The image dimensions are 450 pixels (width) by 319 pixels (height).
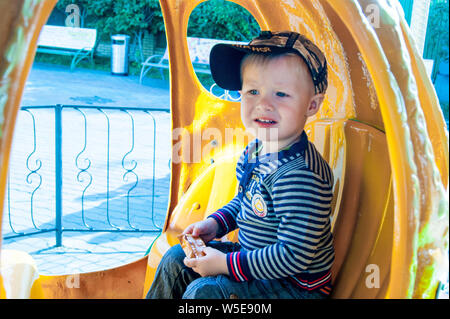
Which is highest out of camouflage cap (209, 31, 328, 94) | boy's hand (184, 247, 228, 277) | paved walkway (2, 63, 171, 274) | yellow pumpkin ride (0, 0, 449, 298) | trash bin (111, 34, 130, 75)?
trash bin (111, 34, 130, 75)

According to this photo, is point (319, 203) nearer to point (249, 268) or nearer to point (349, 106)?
point (249, 268)

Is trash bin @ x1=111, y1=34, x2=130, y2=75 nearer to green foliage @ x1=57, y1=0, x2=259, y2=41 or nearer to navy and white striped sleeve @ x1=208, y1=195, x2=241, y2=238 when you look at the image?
green foliage @ x1=57, y1=0, x2=259, y2=41

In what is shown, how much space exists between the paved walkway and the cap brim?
840mm

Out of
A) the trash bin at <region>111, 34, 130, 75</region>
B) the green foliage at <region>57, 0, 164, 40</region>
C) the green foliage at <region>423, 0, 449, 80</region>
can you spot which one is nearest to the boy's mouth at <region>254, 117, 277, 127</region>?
the green foliage at <region>423, 0, 449, 80</region>

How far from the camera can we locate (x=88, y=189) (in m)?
5.08

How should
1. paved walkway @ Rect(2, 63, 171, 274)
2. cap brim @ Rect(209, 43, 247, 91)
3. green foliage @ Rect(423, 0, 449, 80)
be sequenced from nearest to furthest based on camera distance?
1. cap brim @ Rect(209, 43, 247, 91)
2. paved walkway @ Rect(2, 63, 171, 274)
3. green foliage @ Rect(423, 0, 449, 80)

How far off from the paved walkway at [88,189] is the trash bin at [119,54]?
4516mm

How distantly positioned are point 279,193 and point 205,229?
0.43m

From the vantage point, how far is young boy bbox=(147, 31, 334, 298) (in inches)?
52.6

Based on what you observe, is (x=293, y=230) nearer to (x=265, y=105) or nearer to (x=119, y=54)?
(x=265, y=105)

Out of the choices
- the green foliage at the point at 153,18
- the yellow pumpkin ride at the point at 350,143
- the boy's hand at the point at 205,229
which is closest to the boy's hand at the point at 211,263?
the boy's hand at the point at 205,229

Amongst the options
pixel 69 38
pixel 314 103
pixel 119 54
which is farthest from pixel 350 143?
pixel 69 38

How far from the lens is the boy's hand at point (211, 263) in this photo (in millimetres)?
1418
